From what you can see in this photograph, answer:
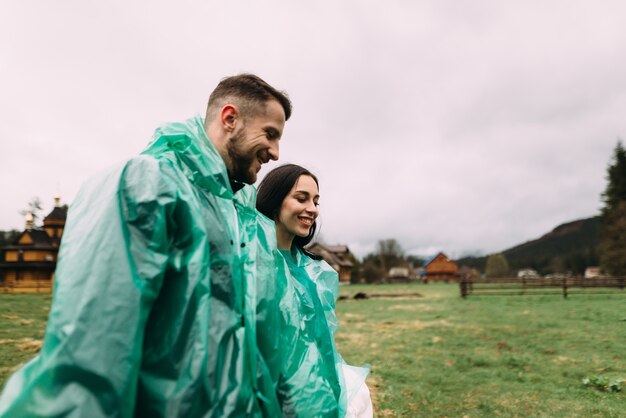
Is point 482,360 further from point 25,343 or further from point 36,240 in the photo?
point 36,240

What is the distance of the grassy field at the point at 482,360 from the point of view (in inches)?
235

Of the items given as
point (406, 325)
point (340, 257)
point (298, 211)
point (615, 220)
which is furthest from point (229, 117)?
point (340, 257)

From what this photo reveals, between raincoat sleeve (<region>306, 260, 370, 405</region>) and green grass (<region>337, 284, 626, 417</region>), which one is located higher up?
raincoat sleeve (<region>306, 260, 370, 405</region>)

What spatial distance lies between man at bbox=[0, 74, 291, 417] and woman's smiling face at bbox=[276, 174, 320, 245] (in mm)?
1365

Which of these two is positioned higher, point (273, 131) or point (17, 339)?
point (273, 131)

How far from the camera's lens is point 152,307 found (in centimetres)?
134

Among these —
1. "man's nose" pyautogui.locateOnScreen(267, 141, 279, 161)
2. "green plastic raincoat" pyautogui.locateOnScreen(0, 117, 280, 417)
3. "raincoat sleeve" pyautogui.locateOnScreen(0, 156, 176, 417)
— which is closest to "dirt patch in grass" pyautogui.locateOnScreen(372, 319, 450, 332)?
"man's nose" pyautogui.locateOnScreen(267, 141, 279, 161)

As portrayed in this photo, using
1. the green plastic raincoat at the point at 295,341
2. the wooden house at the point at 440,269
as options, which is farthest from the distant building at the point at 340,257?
the green plastic raincoat at the point at 295,341

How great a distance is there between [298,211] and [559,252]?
166 m

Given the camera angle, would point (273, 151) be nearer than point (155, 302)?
No

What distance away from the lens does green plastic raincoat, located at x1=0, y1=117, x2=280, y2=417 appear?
111 cm

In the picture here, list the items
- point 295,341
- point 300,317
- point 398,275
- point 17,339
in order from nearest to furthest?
point 295,341, point 300,317, point 17,339, point 398,275

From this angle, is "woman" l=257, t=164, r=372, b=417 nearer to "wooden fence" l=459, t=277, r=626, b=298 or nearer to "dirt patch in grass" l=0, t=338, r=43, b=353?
"dirt patch in grass" l=0, t=338, r=43, b=353

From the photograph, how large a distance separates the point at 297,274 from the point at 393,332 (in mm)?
11060
